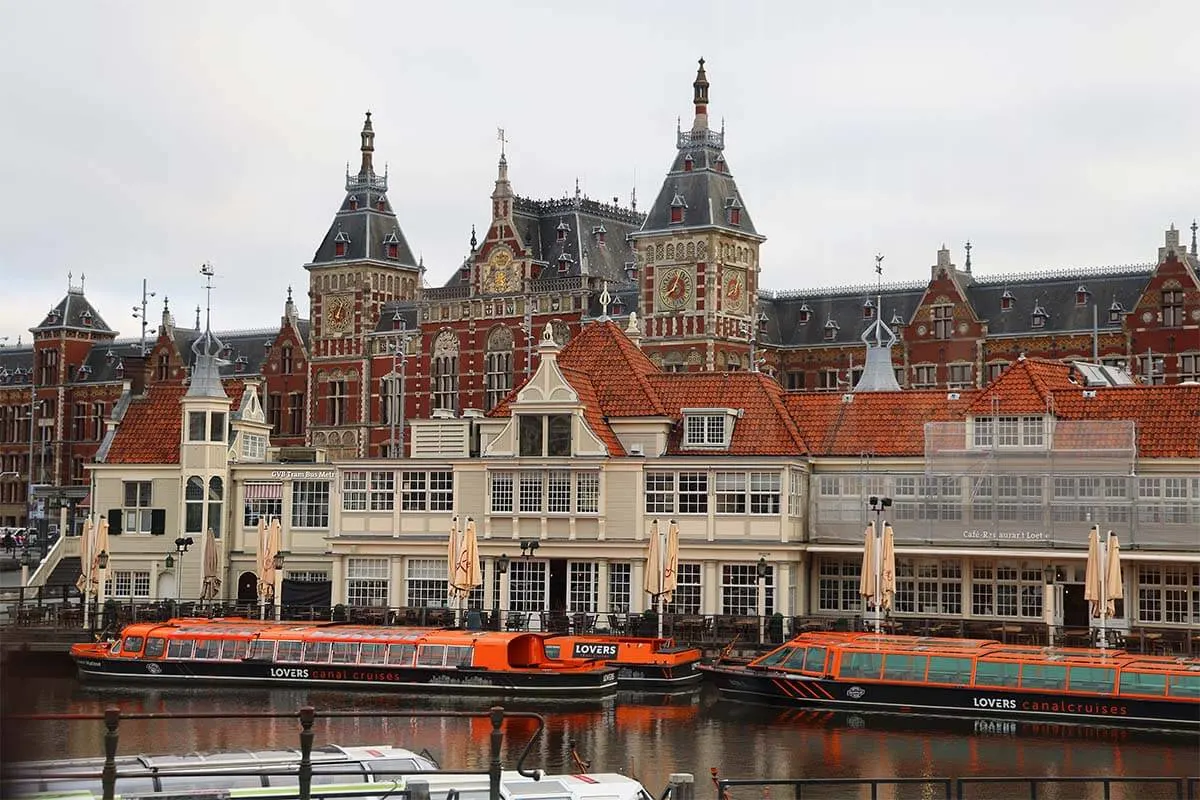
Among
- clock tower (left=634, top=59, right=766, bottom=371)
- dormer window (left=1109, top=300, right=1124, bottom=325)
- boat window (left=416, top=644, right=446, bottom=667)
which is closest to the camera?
boat window (left=416, top=644, right=446, bottom=667)

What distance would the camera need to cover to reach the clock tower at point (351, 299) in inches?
4158

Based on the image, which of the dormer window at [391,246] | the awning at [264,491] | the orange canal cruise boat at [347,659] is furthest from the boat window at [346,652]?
the dormer window at [391,246]

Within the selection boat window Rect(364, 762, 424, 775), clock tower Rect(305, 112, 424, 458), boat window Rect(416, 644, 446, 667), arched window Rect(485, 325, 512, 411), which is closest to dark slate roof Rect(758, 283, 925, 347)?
arched window Rect(485, 325, 512, 411)

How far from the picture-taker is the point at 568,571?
1993 inches

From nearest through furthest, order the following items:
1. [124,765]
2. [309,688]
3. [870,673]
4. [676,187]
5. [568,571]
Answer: [124,765], [870,673], [309,688], [568,571], [676,187]

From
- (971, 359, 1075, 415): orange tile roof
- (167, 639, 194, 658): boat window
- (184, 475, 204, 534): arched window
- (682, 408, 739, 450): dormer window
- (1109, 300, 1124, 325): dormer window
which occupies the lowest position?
(167, 639, 194, 658): boat window

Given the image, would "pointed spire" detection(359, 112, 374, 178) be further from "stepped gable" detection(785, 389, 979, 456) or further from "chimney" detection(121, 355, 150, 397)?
"stepped gable" detection(785, 389, 979, 456)

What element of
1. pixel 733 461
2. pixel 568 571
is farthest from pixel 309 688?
pixel 733 461

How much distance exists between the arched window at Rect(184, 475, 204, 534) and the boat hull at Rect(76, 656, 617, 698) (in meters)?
12.9

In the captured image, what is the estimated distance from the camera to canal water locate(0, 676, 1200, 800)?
31078 millimetres

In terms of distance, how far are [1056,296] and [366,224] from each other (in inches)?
1786

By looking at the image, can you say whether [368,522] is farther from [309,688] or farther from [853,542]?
[853,542]

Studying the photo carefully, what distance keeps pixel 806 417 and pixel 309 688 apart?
729 inches

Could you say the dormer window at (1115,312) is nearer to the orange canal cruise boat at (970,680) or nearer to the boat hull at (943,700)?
the orange canal cruise boat at (970,680)
